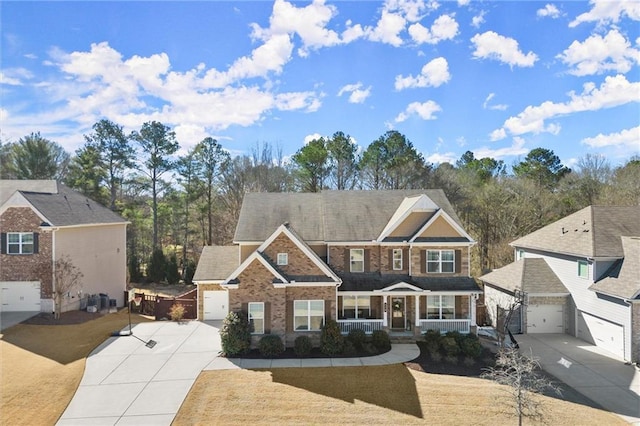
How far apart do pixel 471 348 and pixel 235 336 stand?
10702 mm

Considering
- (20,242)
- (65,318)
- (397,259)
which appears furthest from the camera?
(20,242)

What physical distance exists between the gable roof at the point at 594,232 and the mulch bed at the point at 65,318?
2798 cm

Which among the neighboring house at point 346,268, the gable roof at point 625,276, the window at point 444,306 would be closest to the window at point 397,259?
the neighboring house at point 346,268

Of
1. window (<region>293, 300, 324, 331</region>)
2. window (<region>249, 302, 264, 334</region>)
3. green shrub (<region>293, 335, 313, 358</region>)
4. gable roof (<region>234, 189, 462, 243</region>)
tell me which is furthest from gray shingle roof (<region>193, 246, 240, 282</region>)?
green shrub (<region>293, 335, 313, 358</region>)

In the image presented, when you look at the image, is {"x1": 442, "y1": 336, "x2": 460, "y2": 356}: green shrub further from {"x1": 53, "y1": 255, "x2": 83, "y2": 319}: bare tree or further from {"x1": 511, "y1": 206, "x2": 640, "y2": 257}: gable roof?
{"x1": 53, "y1": 255, "x2": 83, "y2": 319}: bare tree

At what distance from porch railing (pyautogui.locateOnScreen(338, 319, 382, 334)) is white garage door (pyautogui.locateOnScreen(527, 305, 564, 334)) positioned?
9600mm

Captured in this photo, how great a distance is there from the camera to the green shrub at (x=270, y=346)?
15.7 meters

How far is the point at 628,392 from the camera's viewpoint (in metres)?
13.4

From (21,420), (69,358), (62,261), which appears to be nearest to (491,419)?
(21,420)

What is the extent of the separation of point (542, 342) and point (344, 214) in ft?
42.5

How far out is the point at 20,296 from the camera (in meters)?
20.7

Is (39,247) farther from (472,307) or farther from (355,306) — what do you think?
(472,307)

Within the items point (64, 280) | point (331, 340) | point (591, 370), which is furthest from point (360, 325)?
point (64, 280)

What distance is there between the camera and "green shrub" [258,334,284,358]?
15.7m
